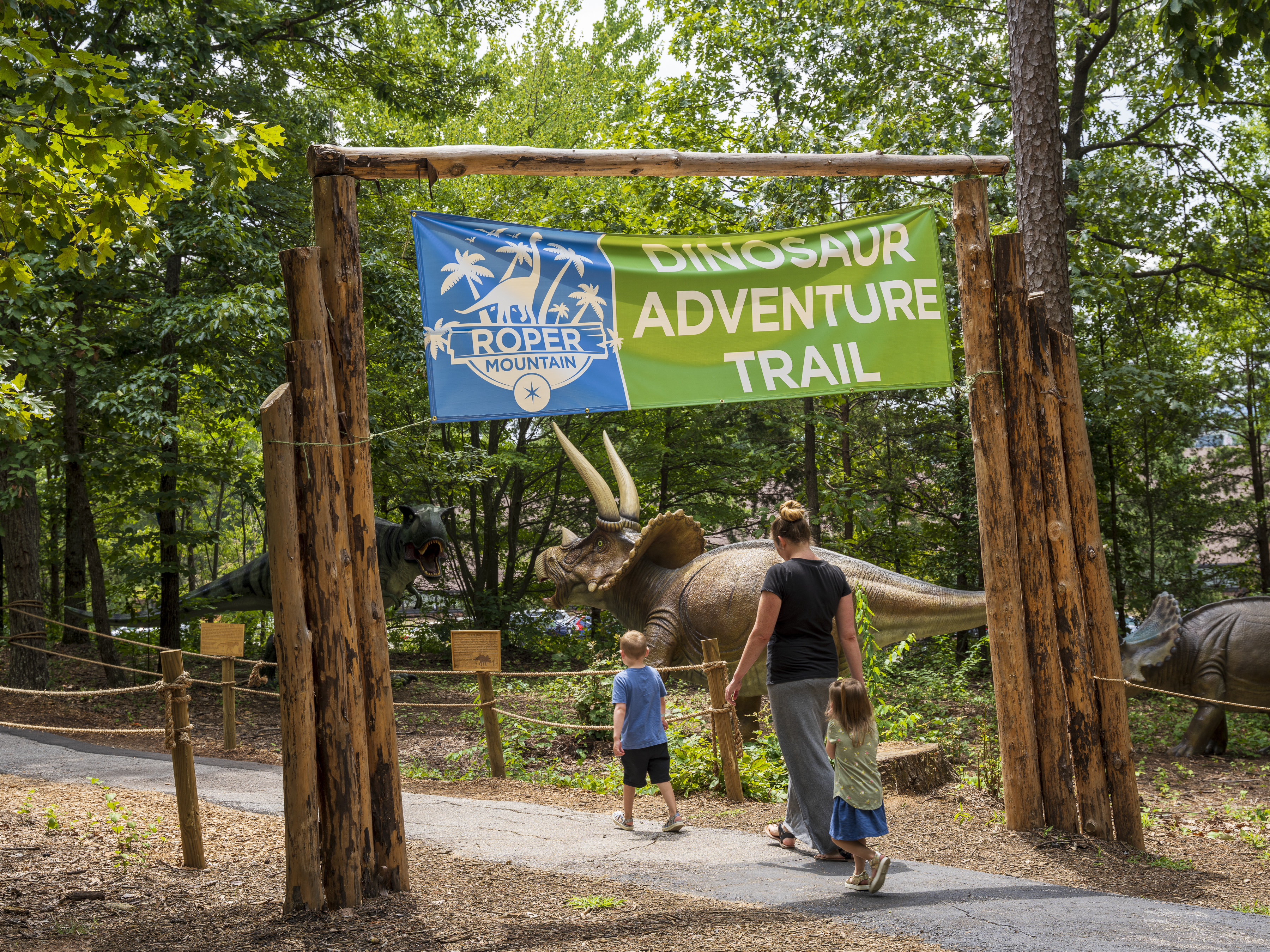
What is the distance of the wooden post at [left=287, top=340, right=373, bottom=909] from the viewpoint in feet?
12.8

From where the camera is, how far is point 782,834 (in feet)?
16.3

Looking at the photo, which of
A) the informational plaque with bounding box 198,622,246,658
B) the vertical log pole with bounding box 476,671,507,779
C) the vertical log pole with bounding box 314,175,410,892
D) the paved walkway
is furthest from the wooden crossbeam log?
the informational plaque with bounding box 198,622,246,658

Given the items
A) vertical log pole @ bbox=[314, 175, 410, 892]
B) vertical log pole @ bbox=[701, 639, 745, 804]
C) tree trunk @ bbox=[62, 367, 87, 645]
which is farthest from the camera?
tree trunk @ bbox=[62, 367, 87, 645]

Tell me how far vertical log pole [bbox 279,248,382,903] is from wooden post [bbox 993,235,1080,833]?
3.37 meters

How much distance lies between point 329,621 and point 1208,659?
8.40 meters

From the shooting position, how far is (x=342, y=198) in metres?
4.32

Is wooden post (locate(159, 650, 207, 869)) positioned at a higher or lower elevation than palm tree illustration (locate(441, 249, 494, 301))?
lower

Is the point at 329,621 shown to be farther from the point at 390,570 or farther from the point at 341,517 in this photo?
the point at 390,570

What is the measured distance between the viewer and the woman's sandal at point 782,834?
4883mm

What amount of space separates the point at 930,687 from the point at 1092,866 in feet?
21.1

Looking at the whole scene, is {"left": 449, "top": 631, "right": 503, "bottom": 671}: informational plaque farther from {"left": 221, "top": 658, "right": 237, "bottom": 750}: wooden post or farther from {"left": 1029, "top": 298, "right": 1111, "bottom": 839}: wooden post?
{"left": 1029, "top": 298, "right": 1111, "bottom": 839}: wooden post

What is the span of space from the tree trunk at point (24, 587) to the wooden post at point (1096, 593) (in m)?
10.9

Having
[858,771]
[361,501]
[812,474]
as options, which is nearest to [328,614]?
[361,501]

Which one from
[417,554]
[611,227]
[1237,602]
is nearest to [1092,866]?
[1237,602]
